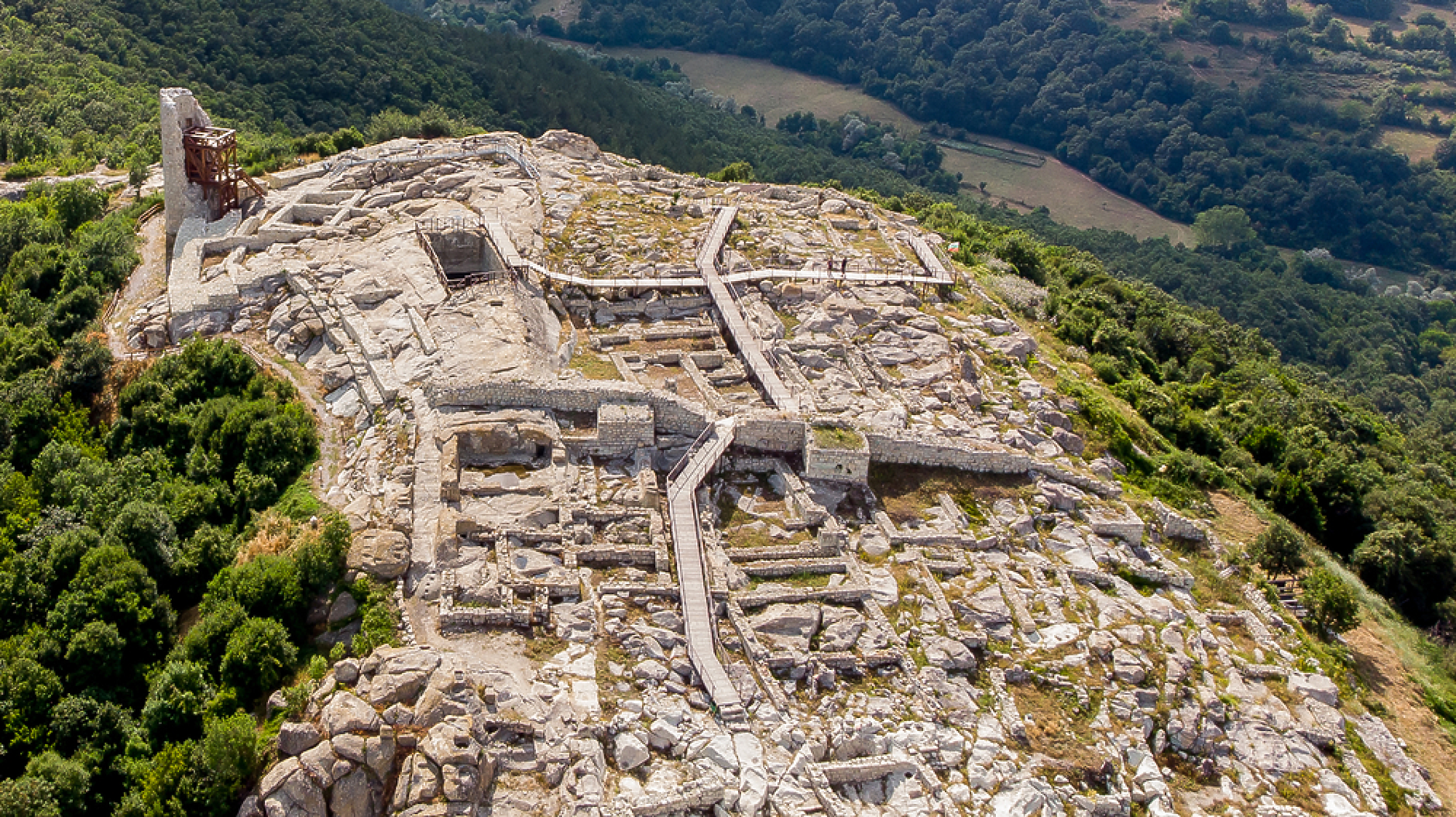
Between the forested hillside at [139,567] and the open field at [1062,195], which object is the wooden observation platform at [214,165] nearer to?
the forested hillside at [139,567]

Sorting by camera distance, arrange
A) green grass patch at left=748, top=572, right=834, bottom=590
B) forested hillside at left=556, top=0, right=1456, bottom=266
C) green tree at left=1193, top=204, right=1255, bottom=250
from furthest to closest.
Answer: forested hillside at left=556, top=0, right=1456, bottom=266, green tree at left=1193, top=204, right=1255, bottom=250, green grass patch at left=748, top=572, right=834, bottom=590

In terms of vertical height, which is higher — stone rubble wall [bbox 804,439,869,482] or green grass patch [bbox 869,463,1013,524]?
stone rubble wall [bbox 804,439,869,482]

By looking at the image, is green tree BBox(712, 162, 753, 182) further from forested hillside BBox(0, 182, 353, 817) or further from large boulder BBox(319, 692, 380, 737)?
large boulder BBox(319, 692, 380, 737)

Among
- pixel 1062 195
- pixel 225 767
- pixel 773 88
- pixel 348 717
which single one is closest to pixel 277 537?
pixel 225 767

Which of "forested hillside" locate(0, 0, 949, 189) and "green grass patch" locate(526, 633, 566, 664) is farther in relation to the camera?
"forested hillside" locate(0, 0, 949, 189)

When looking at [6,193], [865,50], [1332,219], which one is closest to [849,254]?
[6,193]

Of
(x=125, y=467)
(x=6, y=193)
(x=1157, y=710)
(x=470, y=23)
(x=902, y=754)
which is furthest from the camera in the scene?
(x=470, y=23)

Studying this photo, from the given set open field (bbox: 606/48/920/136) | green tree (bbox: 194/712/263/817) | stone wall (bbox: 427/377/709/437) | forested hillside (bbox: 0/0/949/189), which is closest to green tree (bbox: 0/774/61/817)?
green tree (bbox: 194/712/263/817)

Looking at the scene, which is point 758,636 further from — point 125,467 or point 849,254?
point 849,254
